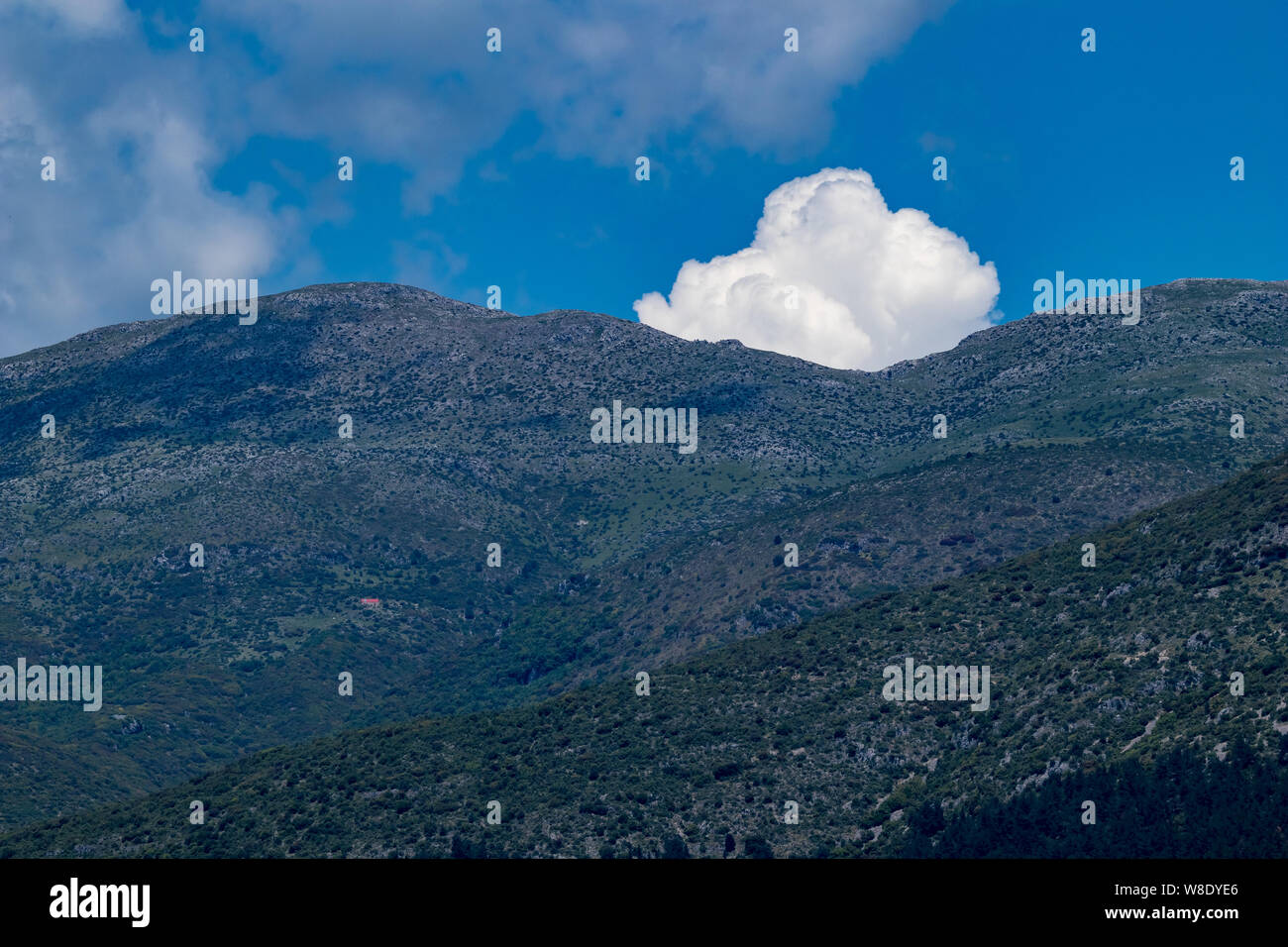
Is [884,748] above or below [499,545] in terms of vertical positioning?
below

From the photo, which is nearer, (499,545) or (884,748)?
(884,748)

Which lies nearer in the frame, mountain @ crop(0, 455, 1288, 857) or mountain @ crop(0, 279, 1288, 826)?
mountain @ crop(0, 455, 1288, 857)

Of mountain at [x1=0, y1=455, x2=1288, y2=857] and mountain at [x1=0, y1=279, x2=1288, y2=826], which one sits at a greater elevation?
mountain at [x1=0, y1=279, x2=1288, y2=826]

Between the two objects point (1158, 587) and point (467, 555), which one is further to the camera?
point (467, 555)

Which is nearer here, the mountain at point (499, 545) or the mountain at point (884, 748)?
the mountain at point (884, 748)

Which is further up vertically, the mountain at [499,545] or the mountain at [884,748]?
the mountain at [499,545]
